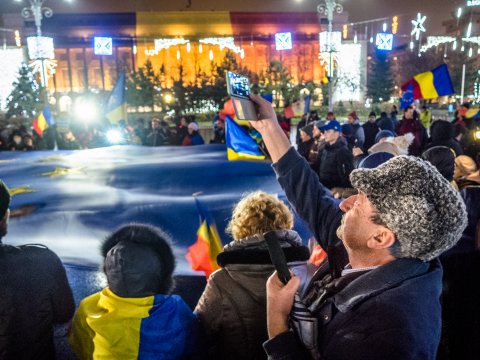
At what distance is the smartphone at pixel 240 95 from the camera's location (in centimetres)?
184

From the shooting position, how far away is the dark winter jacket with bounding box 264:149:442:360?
1212 mm

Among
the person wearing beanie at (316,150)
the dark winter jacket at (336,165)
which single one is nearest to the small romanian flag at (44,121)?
the person wearing beanie at (316,150)

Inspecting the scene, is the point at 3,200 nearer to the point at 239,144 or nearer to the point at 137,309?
the point at 137,309

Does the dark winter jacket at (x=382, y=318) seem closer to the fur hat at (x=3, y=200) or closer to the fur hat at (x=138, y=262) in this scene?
the fur hat at (x=138, y=262)

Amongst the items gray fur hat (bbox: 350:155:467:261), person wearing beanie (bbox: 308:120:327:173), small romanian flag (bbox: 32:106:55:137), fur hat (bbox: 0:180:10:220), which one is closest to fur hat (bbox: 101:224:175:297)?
fur hat (bbox: 0:180:10:220)

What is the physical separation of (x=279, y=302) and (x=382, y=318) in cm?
31

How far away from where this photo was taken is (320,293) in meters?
1.52

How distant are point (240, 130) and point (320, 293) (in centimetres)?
651

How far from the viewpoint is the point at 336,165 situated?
19.2 feet

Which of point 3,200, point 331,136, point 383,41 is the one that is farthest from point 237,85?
point 383,41

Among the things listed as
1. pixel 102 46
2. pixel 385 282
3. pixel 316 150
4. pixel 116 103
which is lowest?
pixel 316 150

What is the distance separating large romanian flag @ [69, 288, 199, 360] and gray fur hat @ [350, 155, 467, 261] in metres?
1.10

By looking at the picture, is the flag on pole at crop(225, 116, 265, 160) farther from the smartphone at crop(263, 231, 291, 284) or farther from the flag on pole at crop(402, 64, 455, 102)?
the smartphone at crop(263, 231, 291, 284)

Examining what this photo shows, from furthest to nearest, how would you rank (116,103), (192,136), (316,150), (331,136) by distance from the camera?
(192,136), (116,103), (316,150), (331,136)
